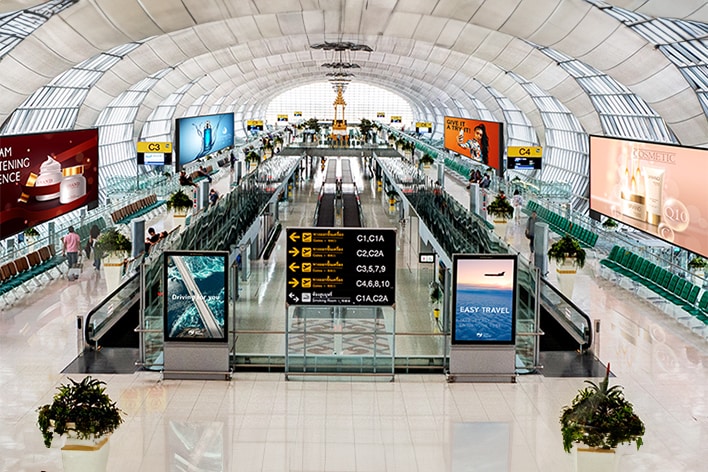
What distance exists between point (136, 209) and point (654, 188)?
833 inches

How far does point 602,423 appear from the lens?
8.95 meters

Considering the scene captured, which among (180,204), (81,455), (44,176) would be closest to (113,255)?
(44,176)

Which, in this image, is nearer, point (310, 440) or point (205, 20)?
point (310, 440)

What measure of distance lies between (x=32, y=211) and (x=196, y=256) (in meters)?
8.97

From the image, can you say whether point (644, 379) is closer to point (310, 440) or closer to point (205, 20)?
point (310, 440)

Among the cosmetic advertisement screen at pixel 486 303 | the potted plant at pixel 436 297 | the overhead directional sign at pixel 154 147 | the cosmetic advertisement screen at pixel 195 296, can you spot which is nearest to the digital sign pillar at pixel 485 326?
the cosmetic advertisement screen at pixel 486 303

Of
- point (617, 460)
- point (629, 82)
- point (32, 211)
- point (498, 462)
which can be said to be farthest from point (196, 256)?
point (629, 82)

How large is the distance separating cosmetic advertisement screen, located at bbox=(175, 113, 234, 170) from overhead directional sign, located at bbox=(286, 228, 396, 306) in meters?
19.5

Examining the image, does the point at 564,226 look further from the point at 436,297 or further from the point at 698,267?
the point at 436,297

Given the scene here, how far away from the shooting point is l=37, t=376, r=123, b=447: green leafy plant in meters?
9.17

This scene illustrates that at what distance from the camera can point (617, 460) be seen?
924cm

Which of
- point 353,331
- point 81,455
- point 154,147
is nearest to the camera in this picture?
point 81,455

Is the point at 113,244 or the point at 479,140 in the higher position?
the point at 479,140

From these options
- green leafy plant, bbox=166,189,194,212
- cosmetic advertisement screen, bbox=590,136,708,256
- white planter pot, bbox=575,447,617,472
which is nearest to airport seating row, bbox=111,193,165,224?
green leafy plant, bbox=166,189,194,212
